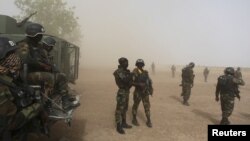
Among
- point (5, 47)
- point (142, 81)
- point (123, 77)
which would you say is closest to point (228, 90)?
point (142, 81)

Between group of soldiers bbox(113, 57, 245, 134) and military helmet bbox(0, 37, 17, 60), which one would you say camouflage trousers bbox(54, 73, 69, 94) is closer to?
military helmet bbox(0, 37, 17, 60)

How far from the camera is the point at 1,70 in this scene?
3.80 m

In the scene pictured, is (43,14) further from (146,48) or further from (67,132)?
(146,48)

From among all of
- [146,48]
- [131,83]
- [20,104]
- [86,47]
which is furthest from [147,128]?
[146,48]

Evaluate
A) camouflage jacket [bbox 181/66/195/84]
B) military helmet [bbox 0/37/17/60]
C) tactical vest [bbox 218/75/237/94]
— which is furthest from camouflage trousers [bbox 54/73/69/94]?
camouflage jacket [bbox 181/66/195/84]

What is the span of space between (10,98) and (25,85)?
23.9 inches

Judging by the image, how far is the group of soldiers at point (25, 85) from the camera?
3756mm

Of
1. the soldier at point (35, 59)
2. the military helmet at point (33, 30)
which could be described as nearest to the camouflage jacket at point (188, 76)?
the soldier at point (35, 59)

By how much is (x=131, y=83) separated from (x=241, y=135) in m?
3.24

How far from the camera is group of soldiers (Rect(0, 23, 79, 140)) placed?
376 cm

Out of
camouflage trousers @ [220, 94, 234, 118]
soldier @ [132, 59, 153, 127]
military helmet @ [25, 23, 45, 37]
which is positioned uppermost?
military helmet @ [25, 23, 45, 37]

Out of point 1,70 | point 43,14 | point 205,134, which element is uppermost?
point 43,14

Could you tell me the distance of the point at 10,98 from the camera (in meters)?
3.69

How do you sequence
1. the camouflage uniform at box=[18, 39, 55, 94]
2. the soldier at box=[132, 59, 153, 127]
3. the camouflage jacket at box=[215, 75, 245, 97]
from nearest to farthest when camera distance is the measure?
the camouflage uniform at box=[18, 39, 55, 94], the soldier at box=[132, 59, 153, 127], the camouflage jacket at box=[215, 75, 245, 97]
